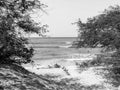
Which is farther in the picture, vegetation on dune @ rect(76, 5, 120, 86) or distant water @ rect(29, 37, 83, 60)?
distant water @ rect(29, 37, 83, 60)

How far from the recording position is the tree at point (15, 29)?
670 cm

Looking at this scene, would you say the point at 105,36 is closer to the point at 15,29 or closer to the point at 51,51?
the point at 15,29

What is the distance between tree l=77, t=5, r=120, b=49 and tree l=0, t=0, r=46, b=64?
11.5ft

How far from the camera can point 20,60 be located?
798 centimetres

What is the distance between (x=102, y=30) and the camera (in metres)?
10.5

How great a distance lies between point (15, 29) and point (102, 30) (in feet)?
15.6

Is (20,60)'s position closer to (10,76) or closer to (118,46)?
(10,76)

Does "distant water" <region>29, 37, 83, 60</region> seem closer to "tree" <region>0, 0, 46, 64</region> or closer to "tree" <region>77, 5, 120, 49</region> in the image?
"tree" <region>0, 0, 46, 64</region>

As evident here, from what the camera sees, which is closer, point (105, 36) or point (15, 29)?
point (15, 29)

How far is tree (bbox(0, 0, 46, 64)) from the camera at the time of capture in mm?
6703

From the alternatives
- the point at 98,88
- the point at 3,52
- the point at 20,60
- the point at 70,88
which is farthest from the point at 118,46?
the point at 3,52

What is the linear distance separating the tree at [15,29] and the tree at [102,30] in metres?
3.50

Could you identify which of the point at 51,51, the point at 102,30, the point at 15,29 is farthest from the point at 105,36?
the point at 51,51

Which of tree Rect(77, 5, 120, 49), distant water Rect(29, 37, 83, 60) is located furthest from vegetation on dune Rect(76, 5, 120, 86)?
distant water Rect(29, 37, 83, 60)
